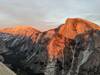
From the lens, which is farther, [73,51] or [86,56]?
[73,51]

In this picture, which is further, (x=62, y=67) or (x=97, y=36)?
(x=62, y=67)

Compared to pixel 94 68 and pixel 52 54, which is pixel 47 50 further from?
pixel 94 68

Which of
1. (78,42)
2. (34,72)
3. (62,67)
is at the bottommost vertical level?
(34,72)

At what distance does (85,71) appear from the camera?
115938 mm

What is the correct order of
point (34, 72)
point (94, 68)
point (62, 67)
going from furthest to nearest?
1. point (34, 72)
2. point (62, 67)
3. point (94, 68)

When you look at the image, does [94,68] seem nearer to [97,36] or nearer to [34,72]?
[97,36]

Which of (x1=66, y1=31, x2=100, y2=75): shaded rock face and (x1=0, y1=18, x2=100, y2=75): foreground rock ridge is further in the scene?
(x1=0, y1=18, x2=100, y2=75): foreground rock ridge

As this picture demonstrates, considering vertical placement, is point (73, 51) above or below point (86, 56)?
below

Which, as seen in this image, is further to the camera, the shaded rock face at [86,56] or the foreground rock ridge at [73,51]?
the foreground rock ridge at [73,51]

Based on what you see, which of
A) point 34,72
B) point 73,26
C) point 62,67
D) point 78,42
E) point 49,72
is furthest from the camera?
point 34,72

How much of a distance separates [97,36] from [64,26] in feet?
197

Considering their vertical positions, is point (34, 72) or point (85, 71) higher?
point (85, 71)

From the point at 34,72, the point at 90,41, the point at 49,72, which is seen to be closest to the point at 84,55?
the point at 90,41

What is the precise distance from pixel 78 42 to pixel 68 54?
48.0 feet
